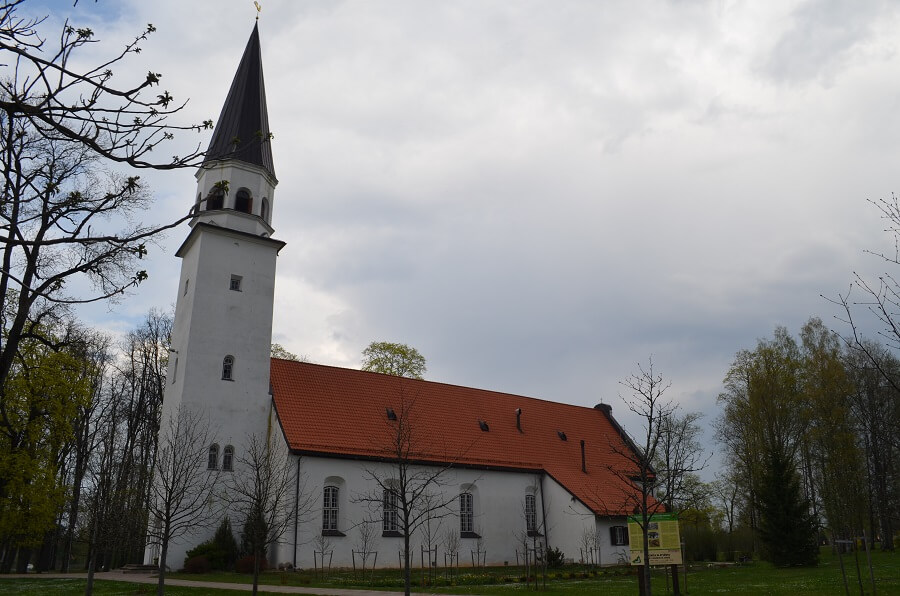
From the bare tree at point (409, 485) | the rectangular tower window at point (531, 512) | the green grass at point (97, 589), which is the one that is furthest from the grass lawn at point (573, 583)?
the rectangular tower window at point (531, 512)

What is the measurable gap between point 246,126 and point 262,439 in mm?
14237

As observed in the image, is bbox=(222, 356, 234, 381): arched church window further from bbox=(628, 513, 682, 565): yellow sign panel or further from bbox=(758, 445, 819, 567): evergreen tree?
bbox=(758, 445, 819, 567): evergreen tree

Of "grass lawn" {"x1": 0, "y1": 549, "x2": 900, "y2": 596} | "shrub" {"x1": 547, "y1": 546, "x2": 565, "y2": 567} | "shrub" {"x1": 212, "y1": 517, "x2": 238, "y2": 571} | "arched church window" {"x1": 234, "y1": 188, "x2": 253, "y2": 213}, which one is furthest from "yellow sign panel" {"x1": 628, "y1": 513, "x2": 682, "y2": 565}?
"arched church window" {"x1": 234, "y1": 188, "x2": 253, "y2": 213}

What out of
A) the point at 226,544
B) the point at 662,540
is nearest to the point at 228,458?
the point at 226,544

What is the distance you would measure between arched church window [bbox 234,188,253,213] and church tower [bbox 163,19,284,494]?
0.04m

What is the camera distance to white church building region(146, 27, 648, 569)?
28.8m

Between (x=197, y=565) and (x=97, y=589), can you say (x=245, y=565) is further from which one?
(x=97, y=589)

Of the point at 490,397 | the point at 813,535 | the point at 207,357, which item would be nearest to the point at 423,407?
the point at 490,397

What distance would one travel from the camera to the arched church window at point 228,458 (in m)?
28.6

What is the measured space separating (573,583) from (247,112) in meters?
24.6

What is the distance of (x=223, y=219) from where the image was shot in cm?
3116

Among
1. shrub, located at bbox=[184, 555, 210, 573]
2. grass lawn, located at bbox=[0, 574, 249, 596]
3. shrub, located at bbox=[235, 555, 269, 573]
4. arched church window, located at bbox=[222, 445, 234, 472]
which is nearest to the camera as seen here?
grass lawn, located at bbox=[0, 574, 249, 596]

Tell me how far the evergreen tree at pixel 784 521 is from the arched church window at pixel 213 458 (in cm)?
2309

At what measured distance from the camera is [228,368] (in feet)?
98.3
